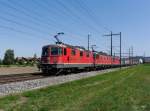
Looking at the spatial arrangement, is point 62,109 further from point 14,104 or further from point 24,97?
point 24,97

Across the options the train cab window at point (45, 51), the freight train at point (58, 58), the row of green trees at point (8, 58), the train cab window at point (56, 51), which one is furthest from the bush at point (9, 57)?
the train cab window at point (56, 51)

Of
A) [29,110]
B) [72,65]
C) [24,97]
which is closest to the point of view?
[29,110]

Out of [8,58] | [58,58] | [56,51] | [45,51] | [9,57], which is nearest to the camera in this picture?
[58,58]

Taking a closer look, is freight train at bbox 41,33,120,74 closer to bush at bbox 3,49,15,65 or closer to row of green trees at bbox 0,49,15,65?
row of green trees at bbox 0,49,15,65

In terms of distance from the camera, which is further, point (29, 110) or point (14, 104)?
point (14, 104)

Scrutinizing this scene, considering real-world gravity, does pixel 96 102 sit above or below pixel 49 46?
below

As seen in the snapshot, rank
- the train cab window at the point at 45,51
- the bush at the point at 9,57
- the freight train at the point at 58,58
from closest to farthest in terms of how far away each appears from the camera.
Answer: the freight train at the point at 58,58 < the train cab window at the point at 45,51 < the bush at the point at 9,57

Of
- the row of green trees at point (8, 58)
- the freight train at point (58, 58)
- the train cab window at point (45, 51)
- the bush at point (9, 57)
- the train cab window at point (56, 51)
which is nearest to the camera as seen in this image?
the freight train at point (58, 58)

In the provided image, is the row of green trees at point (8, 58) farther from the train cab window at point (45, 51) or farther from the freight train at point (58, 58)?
the train cab window at point (45, 51)

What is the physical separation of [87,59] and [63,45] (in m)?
10.5

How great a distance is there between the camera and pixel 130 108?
10.9 m

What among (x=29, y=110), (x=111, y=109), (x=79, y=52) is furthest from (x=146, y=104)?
(x=79, y=52)

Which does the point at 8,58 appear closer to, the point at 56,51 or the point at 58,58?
the point at 56,51

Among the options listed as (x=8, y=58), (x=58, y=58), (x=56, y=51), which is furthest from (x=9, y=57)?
(x=58, y=58)
